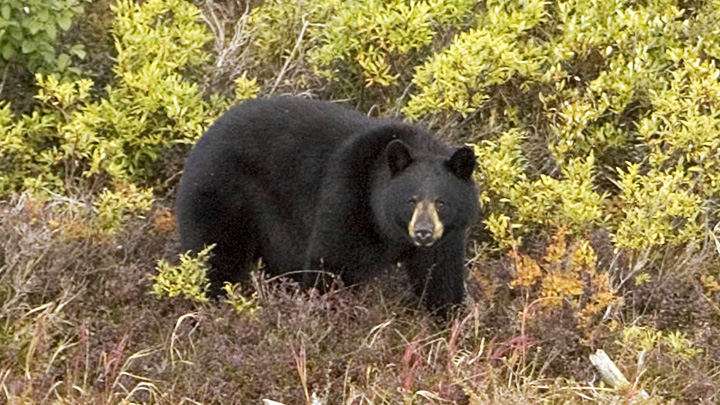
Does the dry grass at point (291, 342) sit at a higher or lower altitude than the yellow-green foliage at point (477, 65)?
lower

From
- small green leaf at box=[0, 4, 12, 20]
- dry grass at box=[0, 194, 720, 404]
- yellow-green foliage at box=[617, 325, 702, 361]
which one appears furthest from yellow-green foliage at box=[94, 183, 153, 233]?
yellow-green foliage at box=[617, 325, 702, 361]

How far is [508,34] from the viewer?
8.07 meters

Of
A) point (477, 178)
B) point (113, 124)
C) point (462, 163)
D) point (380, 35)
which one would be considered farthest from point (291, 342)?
point (380, 35)

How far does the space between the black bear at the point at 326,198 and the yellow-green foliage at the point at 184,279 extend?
0.38 metres

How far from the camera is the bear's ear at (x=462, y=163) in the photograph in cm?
670

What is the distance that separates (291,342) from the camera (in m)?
6.41

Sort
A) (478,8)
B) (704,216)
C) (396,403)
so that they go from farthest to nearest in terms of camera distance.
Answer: (478,8) < (704,216) < (396,403)

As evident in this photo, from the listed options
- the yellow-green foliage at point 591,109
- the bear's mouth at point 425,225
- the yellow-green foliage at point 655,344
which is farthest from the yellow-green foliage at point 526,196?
the yellow-green foliage at point 655,344

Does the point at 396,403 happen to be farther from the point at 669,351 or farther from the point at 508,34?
the point at 508,34

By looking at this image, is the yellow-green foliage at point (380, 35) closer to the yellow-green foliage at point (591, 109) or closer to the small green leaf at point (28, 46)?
the yellow-green foliage at point (591, 109)

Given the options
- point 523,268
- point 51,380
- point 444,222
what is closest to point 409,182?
point 444,222

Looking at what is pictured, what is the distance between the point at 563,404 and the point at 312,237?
1506 millimetres

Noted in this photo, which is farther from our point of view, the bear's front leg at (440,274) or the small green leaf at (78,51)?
the small green leaf at (78,51)

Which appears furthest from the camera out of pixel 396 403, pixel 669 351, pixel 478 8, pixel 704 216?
pixel 478 8
